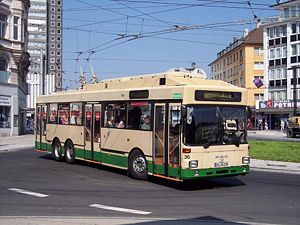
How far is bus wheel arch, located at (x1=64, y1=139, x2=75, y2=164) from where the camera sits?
1878 centimetres

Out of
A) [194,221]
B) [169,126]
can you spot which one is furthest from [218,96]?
[194,221]

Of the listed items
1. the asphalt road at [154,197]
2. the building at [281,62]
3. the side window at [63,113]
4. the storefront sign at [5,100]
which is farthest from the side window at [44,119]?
the building at [281,62]

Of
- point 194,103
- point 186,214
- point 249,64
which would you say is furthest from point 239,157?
point 249,64

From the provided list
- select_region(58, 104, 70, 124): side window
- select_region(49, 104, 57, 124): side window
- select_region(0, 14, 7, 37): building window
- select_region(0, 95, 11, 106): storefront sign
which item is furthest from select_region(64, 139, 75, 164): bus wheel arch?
select_region(0, 14, 7, 37): building window

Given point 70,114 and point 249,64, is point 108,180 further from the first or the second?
point 249,64

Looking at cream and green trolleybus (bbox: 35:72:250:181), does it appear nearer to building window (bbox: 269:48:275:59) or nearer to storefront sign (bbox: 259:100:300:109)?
storefront sign (bbox: 259:100:300:109)

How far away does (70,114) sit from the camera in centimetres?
1898

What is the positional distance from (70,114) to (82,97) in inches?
54.3

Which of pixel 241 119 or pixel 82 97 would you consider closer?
pixel 241 119

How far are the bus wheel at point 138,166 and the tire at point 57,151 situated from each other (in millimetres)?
5998

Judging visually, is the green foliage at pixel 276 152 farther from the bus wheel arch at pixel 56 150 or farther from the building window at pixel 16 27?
the building window at pixel 16 27

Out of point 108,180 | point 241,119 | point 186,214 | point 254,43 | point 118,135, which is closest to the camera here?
point 186,214

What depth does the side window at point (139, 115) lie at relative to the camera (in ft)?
45.9

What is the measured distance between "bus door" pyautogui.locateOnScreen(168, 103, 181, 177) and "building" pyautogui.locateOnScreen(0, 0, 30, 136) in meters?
33.5
